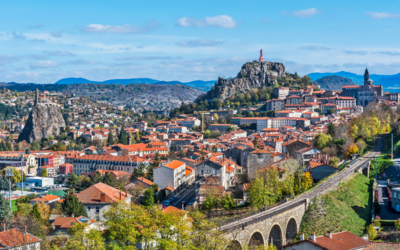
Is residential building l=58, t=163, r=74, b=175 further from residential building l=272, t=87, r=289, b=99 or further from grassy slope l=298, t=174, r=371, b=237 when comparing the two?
residential building l=272, t=87, r=289, b=99

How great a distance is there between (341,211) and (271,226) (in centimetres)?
808

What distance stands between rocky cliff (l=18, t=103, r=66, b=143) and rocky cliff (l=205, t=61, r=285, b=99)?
48.7 m

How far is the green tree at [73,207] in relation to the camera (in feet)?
96.5

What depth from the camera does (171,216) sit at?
66.3ft

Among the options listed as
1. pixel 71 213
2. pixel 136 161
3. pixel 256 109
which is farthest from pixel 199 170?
pixel 256 109

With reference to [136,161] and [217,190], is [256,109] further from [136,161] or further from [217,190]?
[217,190]

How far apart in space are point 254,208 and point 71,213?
1255 centimetres

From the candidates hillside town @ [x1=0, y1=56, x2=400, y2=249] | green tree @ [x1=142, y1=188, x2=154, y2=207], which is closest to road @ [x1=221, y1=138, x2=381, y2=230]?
hillside town @ [x1=0, y1=56, x2=400, y2=249]

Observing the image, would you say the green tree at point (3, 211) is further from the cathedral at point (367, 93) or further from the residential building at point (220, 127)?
the cathedral at point (367, 93)

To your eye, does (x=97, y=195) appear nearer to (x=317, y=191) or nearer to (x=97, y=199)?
(x=97, y=199)

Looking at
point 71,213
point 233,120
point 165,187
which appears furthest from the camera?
point 233,120

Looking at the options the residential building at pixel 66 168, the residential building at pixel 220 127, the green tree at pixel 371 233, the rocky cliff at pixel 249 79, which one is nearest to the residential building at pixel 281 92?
the rocky cliff at pixel 249 79

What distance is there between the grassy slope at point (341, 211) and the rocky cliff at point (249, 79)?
3350 inches

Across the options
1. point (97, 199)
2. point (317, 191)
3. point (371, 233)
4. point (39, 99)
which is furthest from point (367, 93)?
point (39, 99)
